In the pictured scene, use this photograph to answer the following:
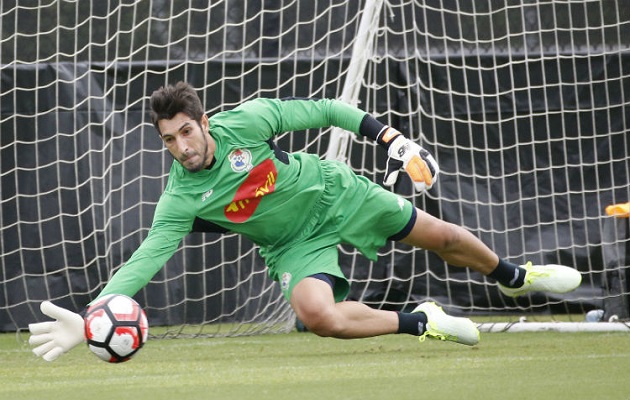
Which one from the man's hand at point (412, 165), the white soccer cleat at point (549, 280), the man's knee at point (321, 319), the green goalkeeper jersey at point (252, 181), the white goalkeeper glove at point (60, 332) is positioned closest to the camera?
the white goalkeeper glove at point (60, 332)

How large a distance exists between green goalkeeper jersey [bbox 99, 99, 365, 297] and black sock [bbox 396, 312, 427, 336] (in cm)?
71

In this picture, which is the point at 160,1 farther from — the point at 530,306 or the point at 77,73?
the point at 530,306

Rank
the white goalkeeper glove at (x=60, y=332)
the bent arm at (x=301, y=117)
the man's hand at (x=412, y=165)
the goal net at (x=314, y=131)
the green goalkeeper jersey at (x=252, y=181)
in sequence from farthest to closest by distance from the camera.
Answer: the goal net at (x=314, y=131) → the bent arm at (x=301, y=117) → the green goalkeeper jersey at (x=252, y=181) → the man's hand at (x=412, y=165) → the white goalkeeper glove at (x=60, y=332)

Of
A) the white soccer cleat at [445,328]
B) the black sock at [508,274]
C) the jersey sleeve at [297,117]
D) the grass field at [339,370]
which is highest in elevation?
the jersey sleeve at [297,117]

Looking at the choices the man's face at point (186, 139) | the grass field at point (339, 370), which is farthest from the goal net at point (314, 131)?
the man's face at point (186, 139)

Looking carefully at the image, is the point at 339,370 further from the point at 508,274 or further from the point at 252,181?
the point at 252,181

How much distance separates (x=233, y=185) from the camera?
242 inches

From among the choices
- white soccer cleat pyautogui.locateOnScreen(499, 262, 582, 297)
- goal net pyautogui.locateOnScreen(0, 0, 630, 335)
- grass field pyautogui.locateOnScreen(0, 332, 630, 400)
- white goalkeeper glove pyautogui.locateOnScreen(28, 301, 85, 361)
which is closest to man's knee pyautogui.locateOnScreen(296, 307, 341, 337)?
grass field pyautogui.locateOnScreen(0, 332, 630, 400)

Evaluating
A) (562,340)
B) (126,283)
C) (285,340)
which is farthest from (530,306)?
(126,283)

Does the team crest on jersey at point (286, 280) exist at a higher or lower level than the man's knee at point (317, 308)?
higher

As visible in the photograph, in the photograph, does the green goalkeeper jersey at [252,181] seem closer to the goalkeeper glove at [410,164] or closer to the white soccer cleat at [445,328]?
the goalkeeper glove at [410,164]

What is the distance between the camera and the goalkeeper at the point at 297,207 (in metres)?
5.86

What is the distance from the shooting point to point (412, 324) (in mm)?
6215

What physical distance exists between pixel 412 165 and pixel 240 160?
90 cm
